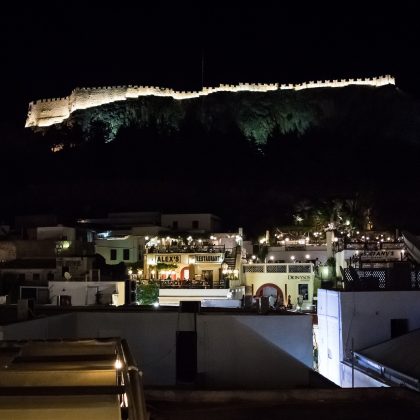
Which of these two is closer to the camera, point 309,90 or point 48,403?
point 48,403

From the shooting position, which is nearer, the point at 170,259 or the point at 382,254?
the point at 382,254

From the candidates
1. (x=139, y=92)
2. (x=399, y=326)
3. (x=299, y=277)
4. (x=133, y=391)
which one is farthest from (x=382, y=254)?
(x=139, y=92)

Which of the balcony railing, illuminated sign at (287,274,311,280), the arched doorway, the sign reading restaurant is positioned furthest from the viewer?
the balcony railing

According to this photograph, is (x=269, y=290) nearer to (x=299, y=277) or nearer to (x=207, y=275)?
(x=299, y=277)

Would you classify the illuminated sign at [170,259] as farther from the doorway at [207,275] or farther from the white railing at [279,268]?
the white railing at [279,268]

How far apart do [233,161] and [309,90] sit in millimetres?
11393

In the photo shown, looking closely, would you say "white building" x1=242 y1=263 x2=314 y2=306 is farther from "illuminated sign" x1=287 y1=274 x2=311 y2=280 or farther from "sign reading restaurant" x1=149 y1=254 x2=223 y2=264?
"sign reading restaurant" x1=149 y1=254 x2=223 y2=264

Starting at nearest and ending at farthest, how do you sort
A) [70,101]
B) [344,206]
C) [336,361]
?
[336,361] → [344,206] → [70,101]

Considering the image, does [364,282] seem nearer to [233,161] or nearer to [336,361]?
[336,361]

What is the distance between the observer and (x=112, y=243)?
35531 millimetres

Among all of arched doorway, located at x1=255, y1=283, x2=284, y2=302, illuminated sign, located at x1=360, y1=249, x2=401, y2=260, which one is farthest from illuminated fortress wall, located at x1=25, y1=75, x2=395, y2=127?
illuminated sign, located at x1=360, y1=249, x2=401, y2=260

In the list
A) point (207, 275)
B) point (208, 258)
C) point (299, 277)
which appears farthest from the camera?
point (208, 258)

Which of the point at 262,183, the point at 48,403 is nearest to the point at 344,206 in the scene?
the point at 262,183

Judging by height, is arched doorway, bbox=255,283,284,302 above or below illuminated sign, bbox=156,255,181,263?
below
